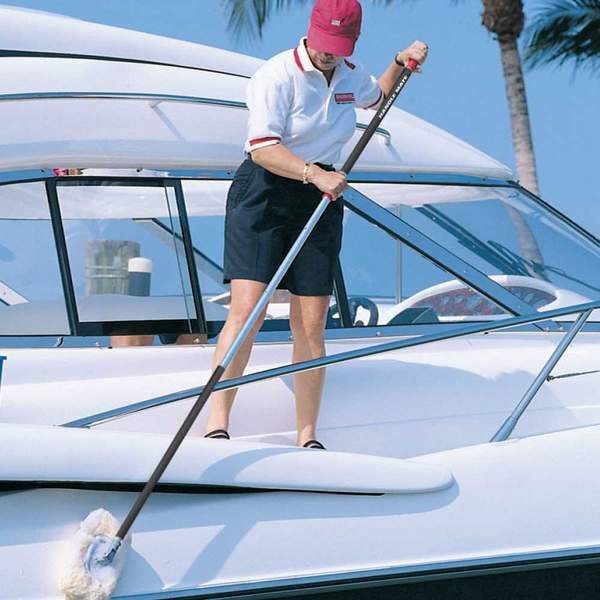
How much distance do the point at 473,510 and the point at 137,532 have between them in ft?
2.76

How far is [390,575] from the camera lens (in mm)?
2707

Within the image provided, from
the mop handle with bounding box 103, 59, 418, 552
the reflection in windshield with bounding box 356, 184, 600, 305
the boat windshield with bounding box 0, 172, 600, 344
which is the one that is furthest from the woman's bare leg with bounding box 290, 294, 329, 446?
the reflection in windshield with bounding box 356, 184, 600, 305

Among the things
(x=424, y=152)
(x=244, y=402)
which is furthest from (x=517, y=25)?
(x=244, y=402)

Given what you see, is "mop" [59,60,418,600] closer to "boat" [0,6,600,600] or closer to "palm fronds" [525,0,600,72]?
"boat" [0,6,600,600]

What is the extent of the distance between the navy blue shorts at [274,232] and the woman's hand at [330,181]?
0.96ft

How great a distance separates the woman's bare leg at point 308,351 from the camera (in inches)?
127

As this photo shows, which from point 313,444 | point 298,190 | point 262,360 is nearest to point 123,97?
point 298,190

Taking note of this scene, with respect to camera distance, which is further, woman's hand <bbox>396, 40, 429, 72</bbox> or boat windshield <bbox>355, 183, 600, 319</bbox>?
boat windshield <bbox>355, 183, 600, 319</bbox>

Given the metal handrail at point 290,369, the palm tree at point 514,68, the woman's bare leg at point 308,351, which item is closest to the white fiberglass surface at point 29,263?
the metal handrail at point 290,369

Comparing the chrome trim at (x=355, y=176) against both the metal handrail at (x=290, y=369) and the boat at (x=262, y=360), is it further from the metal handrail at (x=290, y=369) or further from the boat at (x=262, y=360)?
the metal handrail at (x=290, y=369)

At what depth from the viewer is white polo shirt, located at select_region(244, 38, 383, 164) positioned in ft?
10.1

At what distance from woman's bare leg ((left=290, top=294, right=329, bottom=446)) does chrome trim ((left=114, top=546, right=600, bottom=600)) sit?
0.61m

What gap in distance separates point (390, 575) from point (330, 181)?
1001mm

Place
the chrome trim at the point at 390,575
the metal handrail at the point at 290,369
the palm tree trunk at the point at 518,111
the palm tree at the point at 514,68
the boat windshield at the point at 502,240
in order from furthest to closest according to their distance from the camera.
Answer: the palm tree at the point at 514,68, the palm tree trunk at the point at 518,111, the boat windshield at the point at 502,240, the metal handrail at the point at 290,369, the chrome trim at the point at 390,575
